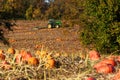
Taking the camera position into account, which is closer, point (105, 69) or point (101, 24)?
point (105, 69)

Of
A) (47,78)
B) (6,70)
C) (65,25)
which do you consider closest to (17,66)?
(6,70)

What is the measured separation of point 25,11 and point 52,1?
220 inches

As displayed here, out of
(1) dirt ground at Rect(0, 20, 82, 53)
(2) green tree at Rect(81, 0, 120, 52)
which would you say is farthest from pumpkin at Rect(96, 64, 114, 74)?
(1) dirt ground at Rect(0, 20, 82, 53)

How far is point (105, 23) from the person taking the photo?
17469 millimetres

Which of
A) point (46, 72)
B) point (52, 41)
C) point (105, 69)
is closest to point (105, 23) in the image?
point (105, 69)

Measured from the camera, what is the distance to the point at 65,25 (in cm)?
2389

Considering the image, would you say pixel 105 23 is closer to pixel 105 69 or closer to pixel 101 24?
pixel 101 24

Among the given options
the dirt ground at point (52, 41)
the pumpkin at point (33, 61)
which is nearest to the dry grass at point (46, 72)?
the pumpkin at point (33, 61)

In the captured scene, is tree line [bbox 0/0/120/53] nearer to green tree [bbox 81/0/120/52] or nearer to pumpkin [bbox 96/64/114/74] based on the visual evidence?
green tree [bbox 81/0/120/52]

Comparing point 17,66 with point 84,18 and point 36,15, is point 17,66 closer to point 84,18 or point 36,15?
point 84,18

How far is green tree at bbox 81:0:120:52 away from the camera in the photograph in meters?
17.1

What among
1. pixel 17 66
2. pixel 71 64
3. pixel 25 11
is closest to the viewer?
pixel 17 66

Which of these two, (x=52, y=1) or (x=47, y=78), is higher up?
(x=47, y=78)

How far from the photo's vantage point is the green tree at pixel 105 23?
1706 centimetres
